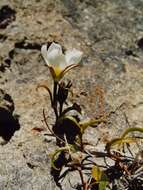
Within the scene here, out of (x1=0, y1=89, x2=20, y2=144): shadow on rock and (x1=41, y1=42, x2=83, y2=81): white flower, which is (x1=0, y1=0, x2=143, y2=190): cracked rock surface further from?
(x1=41, y1=42, x2=83, y2=81): white flower

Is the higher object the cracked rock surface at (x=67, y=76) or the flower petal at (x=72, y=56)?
the flower petal at (x=72, y=56)

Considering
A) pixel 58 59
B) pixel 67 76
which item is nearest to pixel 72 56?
pixel 58 59

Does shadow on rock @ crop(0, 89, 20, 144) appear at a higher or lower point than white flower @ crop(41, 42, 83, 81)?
lower

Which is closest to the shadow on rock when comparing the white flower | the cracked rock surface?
the cracked rock surface

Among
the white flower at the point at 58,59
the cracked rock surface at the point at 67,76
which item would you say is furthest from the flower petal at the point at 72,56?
the cracked rock surface at the point at 67,76

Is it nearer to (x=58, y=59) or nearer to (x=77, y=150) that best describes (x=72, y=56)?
(x=58, y=59)

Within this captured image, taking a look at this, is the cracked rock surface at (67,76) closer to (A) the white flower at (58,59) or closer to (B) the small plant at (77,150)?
(B) the small plant at (77,150)

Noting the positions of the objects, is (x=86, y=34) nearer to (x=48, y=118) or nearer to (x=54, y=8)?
(x=54, y=8)
